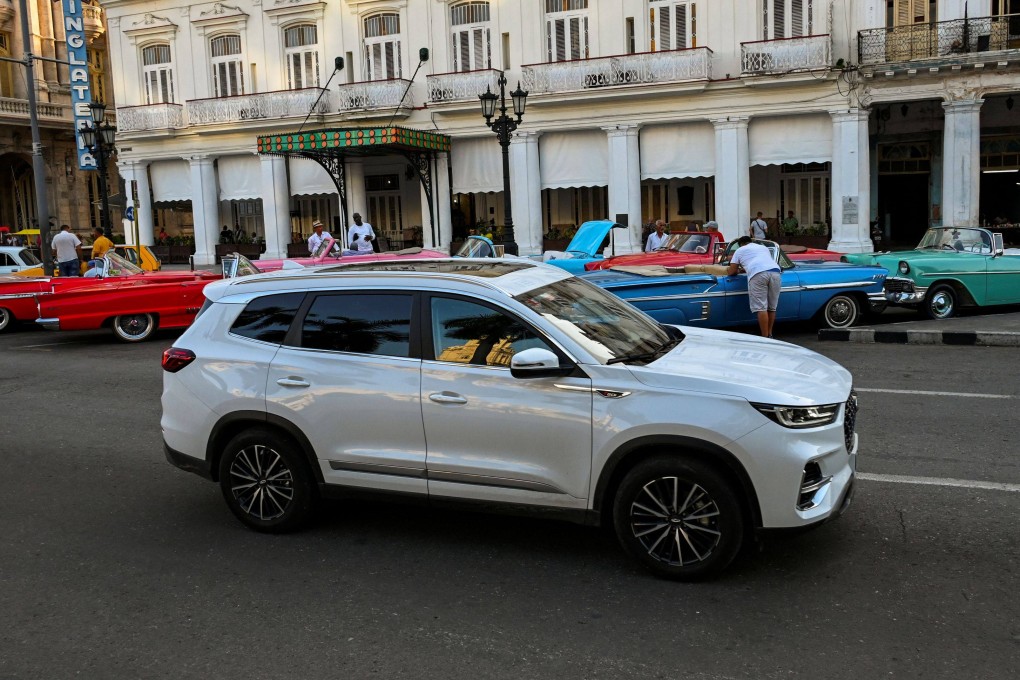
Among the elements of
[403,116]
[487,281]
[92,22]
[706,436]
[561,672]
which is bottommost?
[561,672]

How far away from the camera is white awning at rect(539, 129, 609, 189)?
94.3 feet

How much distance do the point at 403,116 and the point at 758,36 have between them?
36.8 ft

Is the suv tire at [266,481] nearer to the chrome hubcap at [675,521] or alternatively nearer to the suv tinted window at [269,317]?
the suv tinted window at [269,317]

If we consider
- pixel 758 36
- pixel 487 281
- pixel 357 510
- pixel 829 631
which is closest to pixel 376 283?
pixel 487 281

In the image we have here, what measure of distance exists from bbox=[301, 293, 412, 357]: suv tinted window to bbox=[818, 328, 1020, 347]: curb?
30.6 ft

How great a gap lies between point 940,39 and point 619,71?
8.45 meters

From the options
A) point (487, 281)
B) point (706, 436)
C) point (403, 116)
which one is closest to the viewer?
point (706, 436)

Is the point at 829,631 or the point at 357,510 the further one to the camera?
the point at 357,510

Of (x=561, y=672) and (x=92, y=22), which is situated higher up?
(x=92, y=22)

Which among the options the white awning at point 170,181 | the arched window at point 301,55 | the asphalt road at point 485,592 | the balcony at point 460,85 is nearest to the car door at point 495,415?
the asphalt road at point 485,592

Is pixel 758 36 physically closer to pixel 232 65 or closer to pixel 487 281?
pixel 232 65

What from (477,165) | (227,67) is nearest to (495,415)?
(477,165)

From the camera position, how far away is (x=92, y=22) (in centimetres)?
4466

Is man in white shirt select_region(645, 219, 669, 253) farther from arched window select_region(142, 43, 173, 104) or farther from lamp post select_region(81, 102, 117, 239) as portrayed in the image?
arched window select_region(142, 43, 173, 104)
